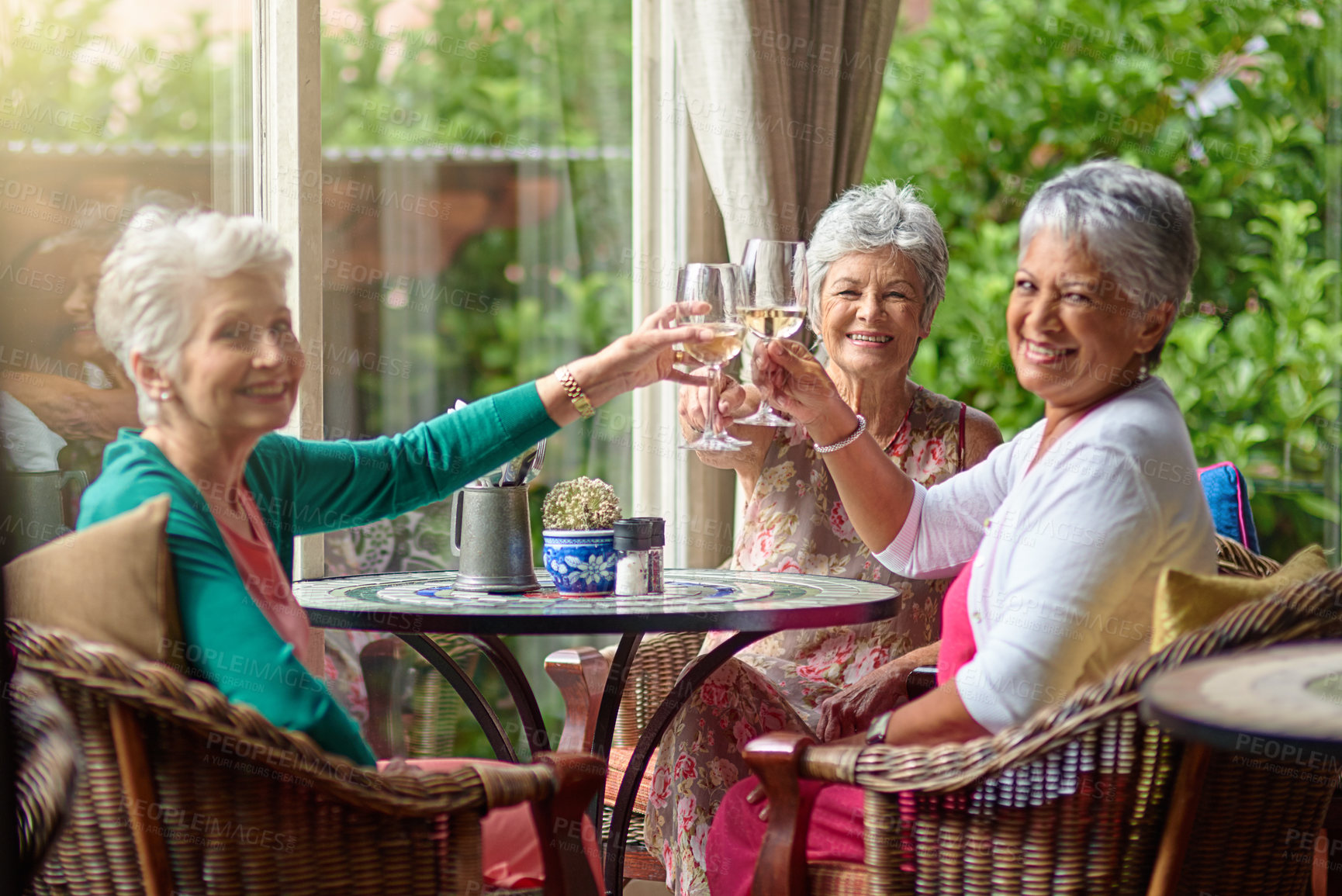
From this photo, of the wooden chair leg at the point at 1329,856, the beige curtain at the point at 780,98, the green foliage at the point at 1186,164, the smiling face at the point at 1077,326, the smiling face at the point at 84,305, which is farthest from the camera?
the green foliage at the point at 1186,164

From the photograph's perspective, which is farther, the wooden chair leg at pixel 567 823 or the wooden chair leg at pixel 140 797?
the wooden chair leg at pixel 567 823

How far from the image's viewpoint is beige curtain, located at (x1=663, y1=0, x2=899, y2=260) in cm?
337

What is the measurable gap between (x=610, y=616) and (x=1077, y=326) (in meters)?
0.72

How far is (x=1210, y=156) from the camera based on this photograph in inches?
189

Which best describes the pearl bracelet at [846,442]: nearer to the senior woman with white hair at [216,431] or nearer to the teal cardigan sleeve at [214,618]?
the senior woman with white hair at [216,431]

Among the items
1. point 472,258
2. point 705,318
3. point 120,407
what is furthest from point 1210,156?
point 120,407

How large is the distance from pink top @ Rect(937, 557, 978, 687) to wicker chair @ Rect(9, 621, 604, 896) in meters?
0.63

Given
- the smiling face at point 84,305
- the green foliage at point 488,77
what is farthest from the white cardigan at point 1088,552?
the green foliage at point 488,77

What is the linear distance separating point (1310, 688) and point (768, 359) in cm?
107

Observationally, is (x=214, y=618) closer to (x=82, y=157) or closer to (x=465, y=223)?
(x=82, y=157)

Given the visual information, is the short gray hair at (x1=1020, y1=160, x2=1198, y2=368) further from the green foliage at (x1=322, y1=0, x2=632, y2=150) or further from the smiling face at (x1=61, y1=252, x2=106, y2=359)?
the green foliage at (x1=322, y1=0, x2=632, y2=150)

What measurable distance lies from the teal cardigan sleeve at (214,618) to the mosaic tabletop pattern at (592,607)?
464 mm

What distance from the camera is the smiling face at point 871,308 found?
8.35ft

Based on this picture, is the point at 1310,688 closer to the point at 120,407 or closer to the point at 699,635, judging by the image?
the point at 120,407
